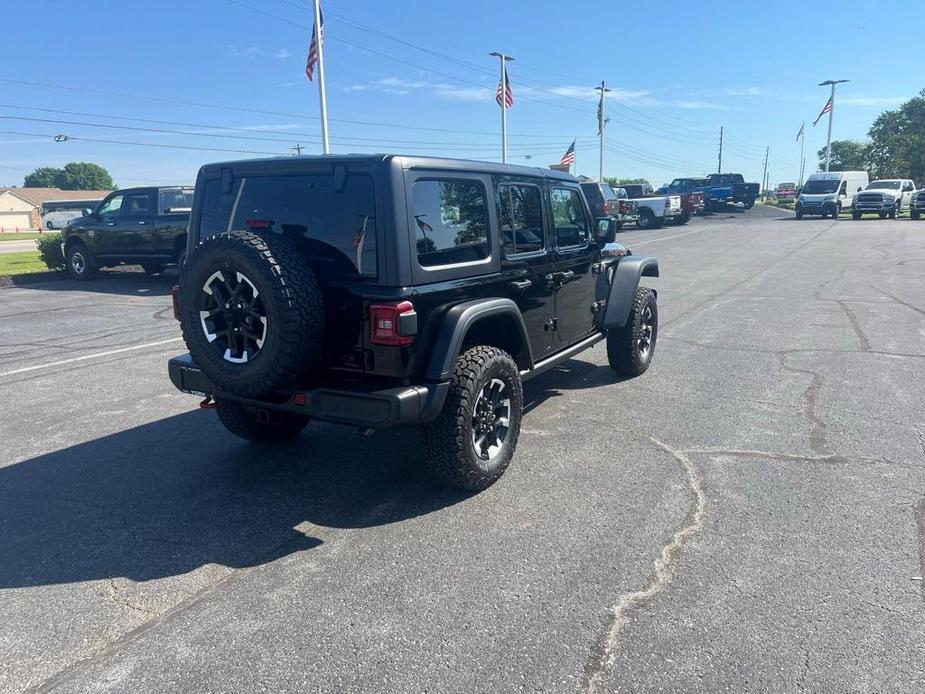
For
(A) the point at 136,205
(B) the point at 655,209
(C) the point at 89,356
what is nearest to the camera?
(C) the point at 89,356

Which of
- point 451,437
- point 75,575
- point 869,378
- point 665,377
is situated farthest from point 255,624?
point 869,378

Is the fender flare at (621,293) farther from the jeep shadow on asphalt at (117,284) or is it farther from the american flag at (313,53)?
the american flag at (313,53)

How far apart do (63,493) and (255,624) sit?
209 cm

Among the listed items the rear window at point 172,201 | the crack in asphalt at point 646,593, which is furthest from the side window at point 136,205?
the crack in asphalt at point 646,593

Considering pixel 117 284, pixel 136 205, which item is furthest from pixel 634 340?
pixel 117 284

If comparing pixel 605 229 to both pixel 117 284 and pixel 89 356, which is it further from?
pixel 117 284

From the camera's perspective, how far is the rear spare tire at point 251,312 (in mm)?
3486

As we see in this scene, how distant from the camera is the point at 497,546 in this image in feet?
11.6

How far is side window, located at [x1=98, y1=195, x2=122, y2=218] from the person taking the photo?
14.4 metres

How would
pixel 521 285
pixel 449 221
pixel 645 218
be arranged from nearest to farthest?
pixel 449 221 < pixel 521 285 < pixel 645 218

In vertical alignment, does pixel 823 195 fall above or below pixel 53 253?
above

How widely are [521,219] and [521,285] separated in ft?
1.82

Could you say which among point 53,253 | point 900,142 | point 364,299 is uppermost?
point 900,142

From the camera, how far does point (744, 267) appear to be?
53.5 ft
